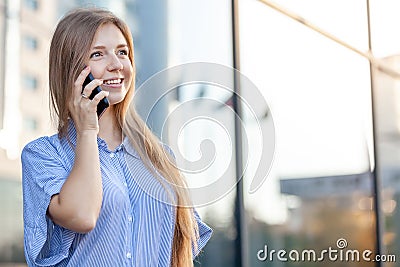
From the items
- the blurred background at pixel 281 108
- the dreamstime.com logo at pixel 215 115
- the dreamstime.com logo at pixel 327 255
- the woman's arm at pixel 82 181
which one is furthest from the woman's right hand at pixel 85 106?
the dreamstime.com logo at pixel 327 255

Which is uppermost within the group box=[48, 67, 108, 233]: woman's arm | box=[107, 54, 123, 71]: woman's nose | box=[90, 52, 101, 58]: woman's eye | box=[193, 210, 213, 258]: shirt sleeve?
box=[90, 52, 101, 58]: woman's eye

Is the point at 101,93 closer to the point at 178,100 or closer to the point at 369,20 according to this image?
the point at 178,100

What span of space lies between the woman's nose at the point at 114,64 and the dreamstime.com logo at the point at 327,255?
8.15 feet

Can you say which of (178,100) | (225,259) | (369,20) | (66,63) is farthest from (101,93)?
(369,20)

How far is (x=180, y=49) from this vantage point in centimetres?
354

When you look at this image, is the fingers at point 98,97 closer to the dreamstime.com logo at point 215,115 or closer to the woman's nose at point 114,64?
the woman's nose at point 114,64

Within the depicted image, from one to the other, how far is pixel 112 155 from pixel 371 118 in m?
3.51

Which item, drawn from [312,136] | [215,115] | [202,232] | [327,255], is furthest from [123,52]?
[327,255]

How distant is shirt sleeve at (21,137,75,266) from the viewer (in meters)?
1.43

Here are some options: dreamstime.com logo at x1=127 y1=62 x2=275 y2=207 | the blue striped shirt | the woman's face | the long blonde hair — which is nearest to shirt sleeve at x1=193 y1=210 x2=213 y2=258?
the long blonde hair

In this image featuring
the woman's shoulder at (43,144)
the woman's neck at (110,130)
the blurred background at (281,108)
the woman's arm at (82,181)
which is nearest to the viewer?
the woman's arm at (82,181)

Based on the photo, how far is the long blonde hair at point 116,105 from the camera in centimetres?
153

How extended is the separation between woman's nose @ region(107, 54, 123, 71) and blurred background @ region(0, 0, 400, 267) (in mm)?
1071

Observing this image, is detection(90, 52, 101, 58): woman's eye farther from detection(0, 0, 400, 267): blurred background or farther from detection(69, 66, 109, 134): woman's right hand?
detection(0, 0, 400, 267): blurred background
